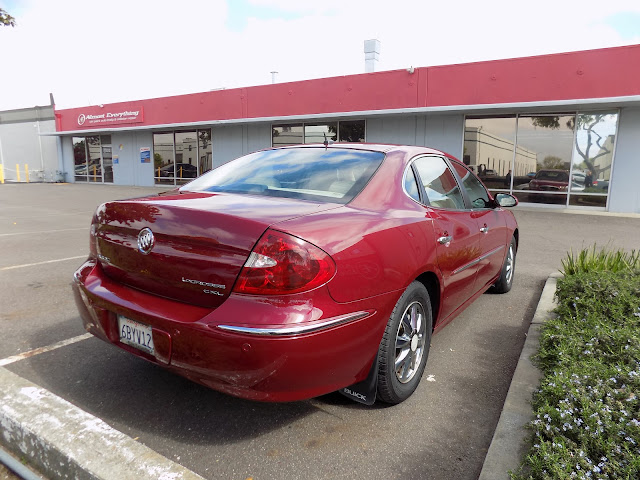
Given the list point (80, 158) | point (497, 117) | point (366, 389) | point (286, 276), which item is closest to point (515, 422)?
point (366, 389)

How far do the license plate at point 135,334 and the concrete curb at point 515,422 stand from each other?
1.67 meters

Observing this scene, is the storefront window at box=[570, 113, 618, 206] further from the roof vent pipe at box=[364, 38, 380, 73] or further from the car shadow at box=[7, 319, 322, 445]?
the car shadow at box=[7, 319, 322, 445]

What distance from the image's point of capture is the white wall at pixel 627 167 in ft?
41.3

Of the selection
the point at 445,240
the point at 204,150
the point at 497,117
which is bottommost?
the point at 445,240

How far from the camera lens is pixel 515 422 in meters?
2.39

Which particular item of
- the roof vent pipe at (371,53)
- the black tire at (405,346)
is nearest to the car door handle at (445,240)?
the black tire at (405,346)

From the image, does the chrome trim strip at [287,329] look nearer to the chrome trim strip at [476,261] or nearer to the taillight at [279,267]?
the taillight at [279,267]

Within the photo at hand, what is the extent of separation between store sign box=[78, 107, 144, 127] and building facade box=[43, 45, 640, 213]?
12.1 feet

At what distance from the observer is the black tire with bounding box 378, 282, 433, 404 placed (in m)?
2.46

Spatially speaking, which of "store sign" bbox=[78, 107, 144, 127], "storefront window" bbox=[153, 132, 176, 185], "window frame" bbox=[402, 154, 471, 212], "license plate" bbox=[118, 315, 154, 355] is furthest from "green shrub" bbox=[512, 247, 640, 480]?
"store sign" bbox=[78, 107, 144, 127]

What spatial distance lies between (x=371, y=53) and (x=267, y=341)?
19.2 m

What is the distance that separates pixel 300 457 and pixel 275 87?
673 inches

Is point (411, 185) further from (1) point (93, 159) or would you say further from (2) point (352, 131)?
(1) point (93, 159)

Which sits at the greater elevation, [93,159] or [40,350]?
[93,159]
